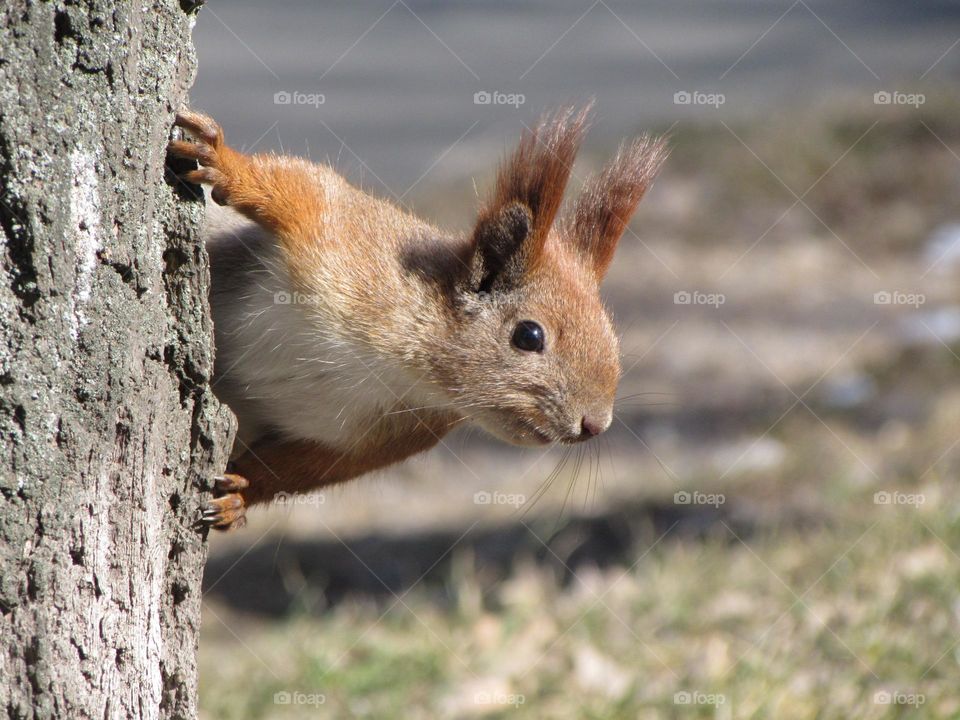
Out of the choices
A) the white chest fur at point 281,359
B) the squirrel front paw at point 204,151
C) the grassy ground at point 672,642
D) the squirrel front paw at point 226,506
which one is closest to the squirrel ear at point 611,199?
the white chest fur at point 281,359

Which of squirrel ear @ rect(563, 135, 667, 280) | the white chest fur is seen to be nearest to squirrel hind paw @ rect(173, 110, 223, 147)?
the white chest fur

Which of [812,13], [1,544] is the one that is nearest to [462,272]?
[1,544]

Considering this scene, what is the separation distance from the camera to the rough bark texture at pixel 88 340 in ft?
6.41

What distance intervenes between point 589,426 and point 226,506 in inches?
35.5

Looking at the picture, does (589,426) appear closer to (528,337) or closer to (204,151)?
(528,337)

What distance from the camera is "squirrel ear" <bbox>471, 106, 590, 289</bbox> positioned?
9.02ft

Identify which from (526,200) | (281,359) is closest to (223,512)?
(281,359)

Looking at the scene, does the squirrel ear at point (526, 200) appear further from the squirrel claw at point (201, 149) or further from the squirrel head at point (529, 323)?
the squirrel claw at point (201, 149)

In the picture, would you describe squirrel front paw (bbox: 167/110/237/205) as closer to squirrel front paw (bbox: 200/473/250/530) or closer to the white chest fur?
the white chest fur

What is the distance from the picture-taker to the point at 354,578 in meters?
5.50

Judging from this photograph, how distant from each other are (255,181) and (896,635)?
2.61 metres

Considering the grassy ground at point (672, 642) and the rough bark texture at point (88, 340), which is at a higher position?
the rough bark texture at point (88, 340)

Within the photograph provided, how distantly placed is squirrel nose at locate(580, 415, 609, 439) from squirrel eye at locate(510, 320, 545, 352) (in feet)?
0.72

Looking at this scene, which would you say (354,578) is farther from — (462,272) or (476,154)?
(476,154)
